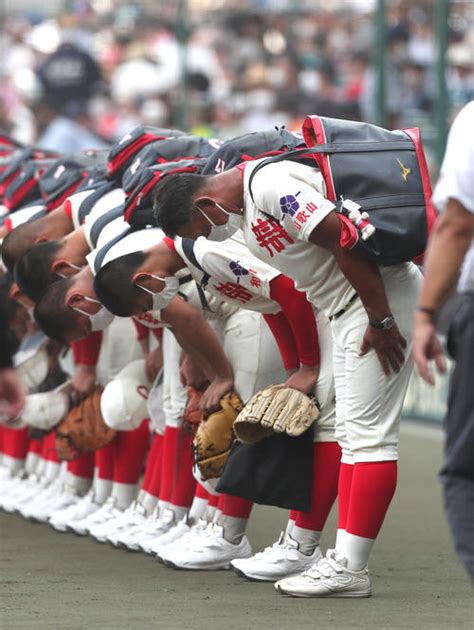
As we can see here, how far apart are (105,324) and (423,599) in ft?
6.86

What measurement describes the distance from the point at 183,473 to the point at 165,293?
1132 mm

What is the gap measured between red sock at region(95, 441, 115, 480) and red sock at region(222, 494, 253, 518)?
1380 mm

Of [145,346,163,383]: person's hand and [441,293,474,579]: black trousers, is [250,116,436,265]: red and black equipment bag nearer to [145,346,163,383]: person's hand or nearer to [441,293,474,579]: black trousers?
[441,293,474,579]: black trousers

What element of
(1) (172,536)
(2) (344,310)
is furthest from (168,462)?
(2) (344,310)

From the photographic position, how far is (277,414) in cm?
595

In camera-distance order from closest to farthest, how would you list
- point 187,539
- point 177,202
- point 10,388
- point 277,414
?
point 10,388
point 177,202
point 277,414
point 187,539

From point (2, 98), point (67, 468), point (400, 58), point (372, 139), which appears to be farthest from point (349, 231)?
point (2, 98)

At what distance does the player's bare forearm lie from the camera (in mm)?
4078

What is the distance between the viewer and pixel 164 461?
7.21 m

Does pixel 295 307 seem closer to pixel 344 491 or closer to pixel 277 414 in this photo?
pixel 277 414

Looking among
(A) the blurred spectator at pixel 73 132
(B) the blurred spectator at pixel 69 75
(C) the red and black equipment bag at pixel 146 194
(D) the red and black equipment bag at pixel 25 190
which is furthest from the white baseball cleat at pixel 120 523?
(B) the blurred spectator at pixel 69 75

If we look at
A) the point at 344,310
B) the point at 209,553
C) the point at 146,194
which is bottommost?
the point at 209,553

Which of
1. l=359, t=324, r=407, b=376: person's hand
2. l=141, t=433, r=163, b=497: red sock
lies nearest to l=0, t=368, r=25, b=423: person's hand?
l=359, t=324, r=407, b=376: person's hand

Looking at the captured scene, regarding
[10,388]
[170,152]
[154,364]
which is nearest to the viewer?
[10,388]
